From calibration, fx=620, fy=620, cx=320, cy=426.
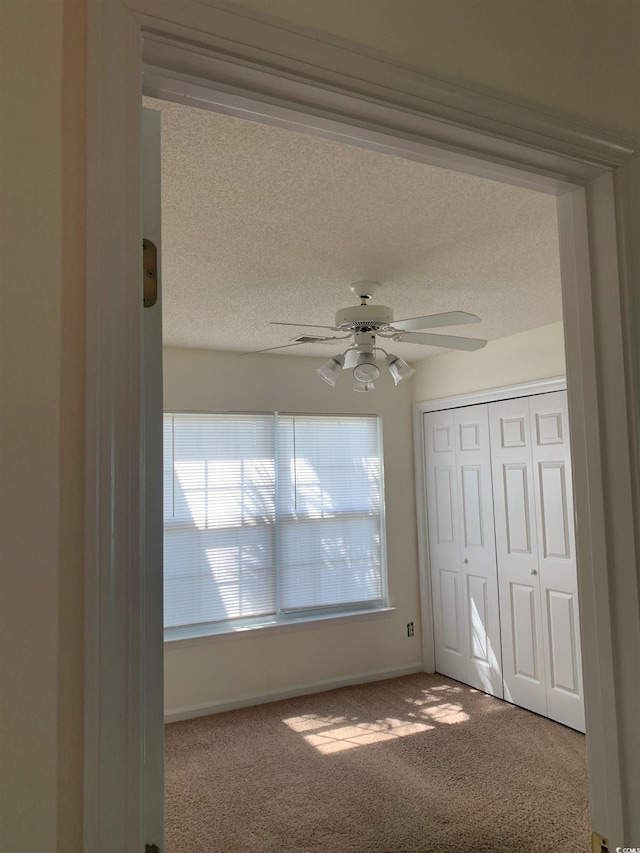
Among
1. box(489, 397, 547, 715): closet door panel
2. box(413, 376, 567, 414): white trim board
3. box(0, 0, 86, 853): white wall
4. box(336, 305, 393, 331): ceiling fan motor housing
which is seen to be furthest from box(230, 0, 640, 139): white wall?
box(489, 397, 547, 715): closet door panel

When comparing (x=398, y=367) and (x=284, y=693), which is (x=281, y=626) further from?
(x=398, y=367)

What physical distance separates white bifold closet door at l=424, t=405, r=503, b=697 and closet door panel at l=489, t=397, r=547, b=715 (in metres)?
0.09

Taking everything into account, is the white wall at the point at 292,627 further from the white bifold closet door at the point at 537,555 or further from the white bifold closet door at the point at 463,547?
the white bifold closet door at the point at 537,555

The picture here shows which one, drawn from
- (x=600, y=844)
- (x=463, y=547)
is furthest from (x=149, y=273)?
(x=463, y=547)

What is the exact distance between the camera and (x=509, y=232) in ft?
8.19

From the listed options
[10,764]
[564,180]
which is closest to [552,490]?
[564,180]

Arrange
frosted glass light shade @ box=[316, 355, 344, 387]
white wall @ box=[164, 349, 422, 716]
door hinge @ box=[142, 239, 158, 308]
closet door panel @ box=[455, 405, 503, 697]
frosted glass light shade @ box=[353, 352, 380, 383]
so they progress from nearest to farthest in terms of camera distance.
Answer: door hinge @ box=[142, 239, 158, 308] → frosted glass light shade @ box=[353, 352, 380, 383] → frosted glass light shade @ box=[316, 355, 344, 387] → white wall @ box=[164, 349, 422, 716] → closet door panel @ box=[455, 405, 503, 697]

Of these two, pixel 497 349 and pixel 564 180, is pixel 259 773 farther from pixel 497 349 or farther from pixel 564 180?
pixel 564 180

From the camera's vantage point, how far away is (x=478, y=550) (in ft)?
15.6

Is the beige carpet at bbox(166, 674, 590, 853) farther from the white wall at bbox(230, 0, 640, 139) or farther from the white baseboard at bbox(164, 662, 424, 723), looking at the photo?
the white wall at bbox(230, 0, 640, 139)

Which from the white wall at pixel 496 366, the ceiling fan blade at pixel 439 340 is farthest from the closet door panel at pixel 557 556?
the ceiling fan blade at pixel 439 340

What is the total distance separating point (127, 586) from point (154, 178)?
518mm

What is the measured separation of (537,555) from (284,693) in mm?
2122

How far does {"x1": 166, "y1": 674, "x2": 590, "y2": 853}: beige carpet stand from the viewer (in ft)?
9.33
